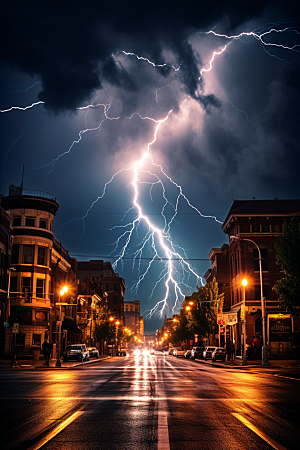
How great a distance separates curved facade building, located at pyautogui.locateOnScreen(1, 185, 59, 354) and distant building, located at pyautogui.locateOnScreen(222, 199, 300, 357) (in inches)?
828

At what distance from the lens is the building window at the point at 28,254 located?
48.5m

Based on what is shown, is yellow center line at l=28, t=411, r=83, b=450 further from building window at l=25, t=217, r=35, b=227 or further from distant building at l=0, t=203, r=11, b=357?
building window at l=25, t=217, r=35, b=227

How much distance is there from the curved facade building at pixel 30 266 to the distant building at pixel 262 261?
21.0 metres

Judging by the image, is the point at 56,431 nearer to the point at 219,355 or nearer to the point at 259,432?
the point at 259,432

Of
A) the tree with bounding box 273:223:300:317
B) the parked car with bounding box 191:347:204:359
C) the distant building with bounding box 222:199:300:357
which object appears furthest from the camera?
the parked car with bounding box 191:347:204:359

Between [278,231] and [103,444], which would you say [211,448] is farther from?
[278,231]

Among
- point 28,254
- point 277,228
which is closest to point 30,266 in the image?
point 28,254

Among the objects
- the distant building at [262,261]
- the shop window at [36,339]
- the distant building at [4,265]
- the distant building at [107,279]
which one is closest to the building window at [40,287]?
the shop window at [36,339]

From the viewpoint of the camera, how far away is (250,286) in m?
53.2

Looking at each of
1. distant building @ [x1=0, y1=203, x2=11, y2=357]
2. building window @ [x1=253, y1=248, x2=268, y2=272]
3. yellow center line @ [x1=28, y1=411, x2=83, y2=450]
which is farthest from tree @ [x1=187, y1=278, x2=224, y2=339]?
Answer: yellow center line @ [x1=28, y1=411, x2=83, y2=450]

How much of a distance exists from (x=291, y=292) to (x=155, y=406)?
2105 centimetres

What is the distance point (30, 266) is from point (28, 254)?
1.35 meters

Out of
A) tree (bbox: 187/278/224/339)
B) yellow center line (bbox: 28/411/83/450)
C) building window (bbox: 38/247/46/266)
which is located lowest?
yellow center line (bbox: 28/411/83/450)

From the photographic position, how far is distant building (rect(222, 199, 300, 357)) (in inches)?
1994
